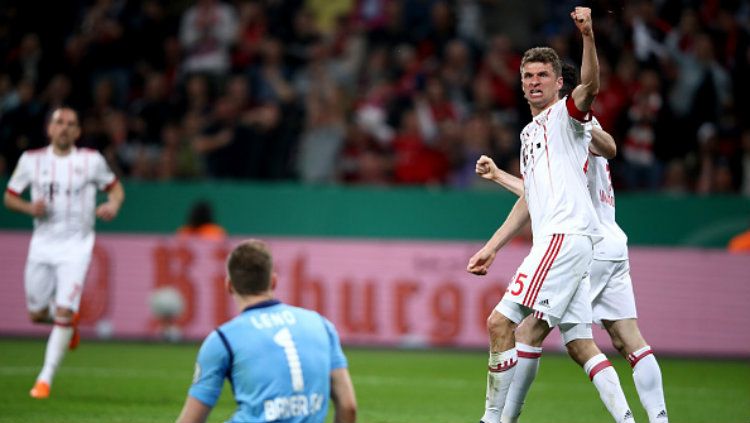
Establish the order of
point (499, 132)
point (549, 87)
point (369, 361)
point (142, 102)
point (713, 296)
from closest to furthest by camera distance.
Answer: point (549, 87) → point (369, 361) → point (713, 296) → point (499, 132) → point (142, 102)

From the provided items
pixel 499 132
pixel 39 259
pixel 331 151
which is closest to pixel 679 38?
pixel 499 132

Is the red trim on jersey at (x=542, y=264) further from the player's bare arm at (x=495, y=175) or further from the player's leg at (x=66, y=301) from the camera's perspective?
the player's leg at (x=66, y=301)

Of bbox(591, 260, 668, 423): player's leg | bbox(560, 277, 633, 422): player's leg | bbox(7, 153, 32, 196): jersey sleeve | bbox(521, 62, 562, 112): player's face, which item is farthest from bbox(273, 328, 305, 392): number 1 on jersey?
bbox(7, 153, 32, 196): jersey sleeve

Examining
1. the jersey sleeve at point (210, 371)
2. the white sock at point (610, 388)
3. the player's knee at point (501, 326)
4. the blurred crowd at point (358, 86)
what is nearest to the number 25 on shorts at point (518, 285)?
the player's knee at point (501, 326)

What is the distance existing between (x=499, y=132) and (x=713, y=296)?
3583 millimetres

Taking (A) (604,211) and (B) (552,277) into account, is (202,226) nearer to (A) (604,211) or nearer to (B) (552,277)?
(A) (604,211)

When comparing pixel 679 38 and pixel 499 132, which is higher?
pixel 679 38

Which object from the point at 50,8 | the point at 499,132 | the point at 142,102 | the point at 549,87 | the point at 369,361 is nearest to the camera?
the point at 549,87

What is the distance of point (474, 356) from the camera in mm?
15539

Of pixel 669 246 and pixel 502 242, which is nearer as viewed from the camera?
pixel 502 242

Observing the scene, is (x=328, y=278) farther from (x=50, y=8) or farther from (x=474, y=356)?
(x=50, y=8)

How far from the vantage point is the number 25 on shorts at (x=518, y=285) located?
25.0 ft

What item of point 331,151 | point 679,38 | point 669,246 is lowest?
point 669,246

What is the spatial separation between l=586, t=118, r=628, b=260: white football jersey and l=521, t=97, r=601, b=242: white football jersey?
444mm
